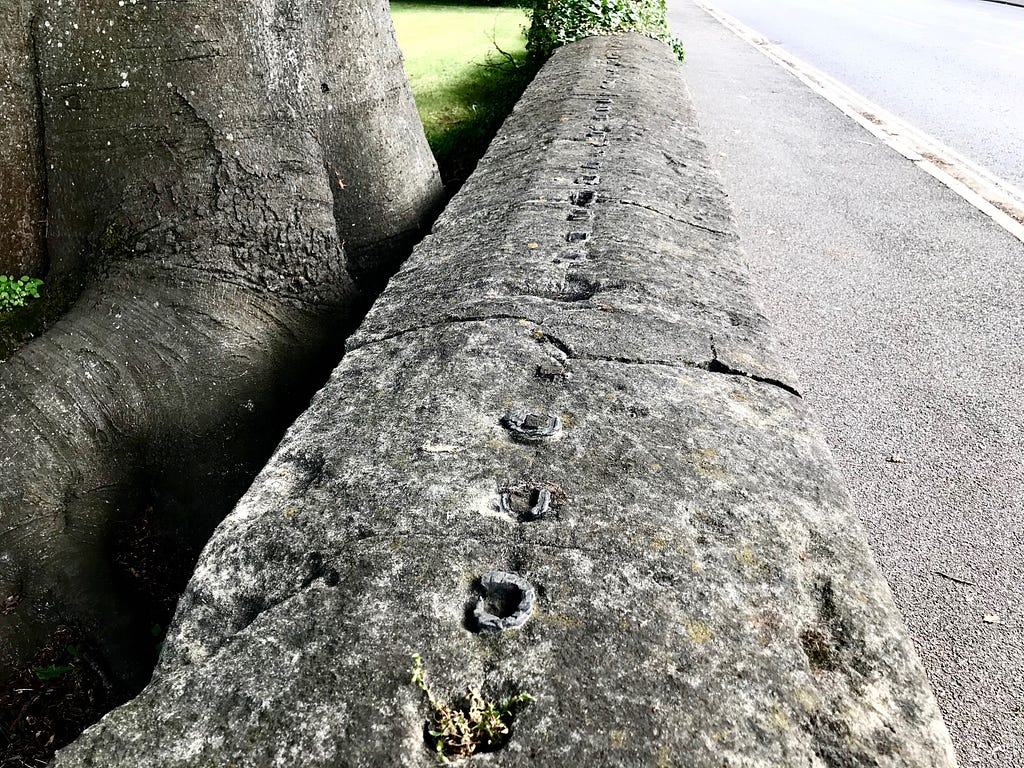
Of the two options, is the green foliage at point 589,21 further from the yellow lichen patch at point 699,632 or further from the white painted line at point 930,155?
the yellow lichen patch at point 699,632

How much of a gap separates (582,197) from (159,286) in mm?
1705

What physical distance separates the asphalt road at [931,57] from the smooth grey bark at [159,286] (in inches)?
235

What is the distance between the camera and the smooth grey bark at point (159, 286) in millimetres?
2496

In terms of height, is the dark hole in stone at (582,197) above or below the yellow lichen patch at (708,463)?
below

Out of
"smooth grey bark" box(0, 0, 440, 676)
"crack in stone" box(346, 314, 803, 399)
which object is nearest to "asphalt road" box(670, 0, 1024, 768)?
"crack in stone" box(346, 314, 803, 399)

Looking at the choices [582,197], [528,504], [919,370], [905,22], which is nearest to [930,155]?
[919,370]

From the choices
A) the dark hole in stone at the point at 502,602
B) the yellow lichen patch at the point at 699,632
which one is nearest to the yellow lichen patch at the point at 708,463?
the yellow lichen patch at the point at 699,632

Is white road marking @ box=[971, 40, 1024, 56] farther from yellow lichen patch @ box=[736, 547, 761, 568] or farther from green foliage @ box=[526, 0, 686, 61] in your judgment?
yellow lichen patch @ box=[736, 547, 761, 568]

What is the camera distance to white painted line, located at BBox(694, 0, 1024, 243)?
18.7 ft

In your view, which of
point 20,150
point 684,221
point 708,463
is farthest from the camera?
point 684,221

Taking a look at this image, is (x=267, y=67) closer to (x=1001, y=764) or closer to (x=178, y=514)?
(x=178, y=514)

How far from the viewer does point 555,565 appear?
149cm

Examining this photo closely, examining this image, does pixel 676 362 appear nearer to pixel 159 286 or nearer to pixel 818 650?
pixel 818 650

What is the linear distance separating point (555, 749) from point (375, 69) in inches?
116
